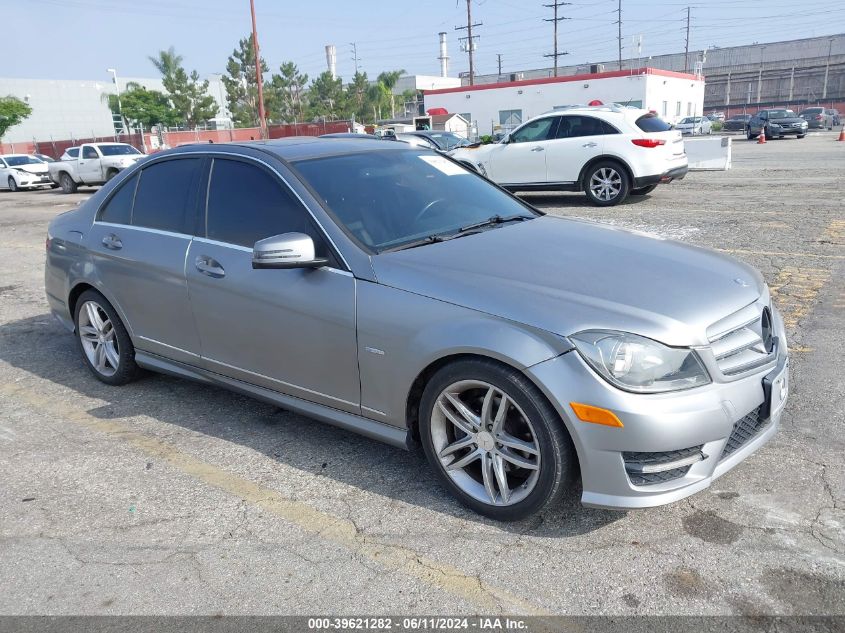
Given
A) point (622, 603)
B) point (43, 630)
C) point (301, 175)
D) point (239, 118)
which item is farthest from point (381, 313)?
point (239, 118)

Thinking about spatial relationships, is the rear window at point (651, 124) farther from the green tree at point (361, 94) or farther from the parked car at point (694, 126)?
the green tree at point (361, 94)

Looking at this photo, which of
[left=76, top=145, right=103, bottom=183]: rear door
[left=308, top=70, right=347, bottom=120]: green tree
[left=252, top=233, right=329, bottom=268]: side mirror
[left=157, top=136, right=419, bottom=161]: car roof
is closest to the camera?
[left=252, top=233, right=329, bottom=268]: side mirror

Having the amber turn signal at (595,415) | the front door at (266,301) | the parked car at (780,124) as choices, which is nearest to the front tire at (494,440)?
the amber turn signal at (595,415)

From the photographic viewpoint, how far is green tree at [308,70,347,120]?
296 ft

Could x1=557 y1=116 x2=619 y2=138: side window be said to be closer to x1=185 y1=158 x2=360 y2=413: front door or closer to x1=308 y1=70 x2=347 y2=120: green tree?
x1=185 y1=158 x2=360 y2=413: front door

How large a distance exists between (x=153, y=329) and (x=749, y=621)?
3.66 m

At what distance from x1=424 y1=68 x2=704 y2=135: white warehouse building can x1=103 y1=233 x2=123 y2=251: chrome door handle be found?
39004 mm

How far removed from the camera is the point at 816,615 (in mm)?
2471

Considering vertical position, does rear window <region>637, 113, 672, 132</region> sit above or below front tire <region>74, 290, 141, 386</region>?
above

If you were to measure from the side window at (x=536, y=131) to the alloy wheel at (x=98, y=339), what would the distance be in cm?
988

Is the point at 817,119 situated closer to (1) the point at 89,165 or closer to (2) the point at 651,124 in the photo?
(2) the point at 651,124

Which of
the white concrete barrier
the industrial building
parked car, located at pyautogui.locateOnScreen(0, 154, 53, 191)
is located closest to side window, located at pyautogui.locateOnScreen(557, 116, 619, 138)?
the white concrete barrier

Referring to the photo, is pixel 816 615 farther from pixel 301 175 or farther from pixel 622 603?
pixel 301 175

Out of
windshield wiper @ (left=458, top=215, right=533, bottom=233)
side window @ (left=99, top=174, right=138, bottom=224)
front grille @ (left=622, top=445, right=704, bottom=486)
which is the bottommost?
front grille @ (left=622, top=445, right=704, bottom=486)
